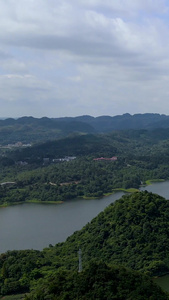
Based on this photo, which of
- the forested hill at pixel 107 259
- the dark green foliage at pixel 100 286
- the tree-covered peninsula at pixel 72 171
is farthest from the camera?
the tree-covered peninsula at pixel 72 171

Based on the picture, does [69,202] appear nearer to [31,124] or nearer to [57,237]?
[57,237]

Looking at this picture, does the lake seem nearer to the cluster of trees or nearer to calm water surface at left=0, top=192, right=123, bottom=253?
calm water surface at left=0, top=192, right=123, bottom=253

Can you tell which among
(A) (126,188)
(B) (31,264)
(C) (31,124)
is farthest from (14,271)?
(C) (31,124)

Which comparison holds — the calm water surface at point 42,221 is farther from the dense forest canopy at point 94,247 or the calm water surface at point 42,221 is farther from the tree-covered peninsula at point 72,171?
the tree-covered peninsula at point 72,171

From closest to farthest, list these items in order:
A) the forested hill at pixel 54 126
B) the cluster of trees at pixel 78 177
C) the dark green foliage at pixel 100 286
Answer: the dark green foliage at pixel 100 286 → the cluster of trees at pixel 78 177 → the forested hill at pixel 54 126

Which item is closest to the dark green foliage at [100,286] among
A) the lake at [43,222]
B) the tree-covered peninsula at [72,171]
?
the lake at [43,222]

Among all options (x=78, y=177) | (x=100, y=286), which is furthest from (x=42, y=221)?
(x=78, y=177)

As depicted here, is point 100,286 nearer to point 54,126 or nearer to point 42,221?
point 42,221
